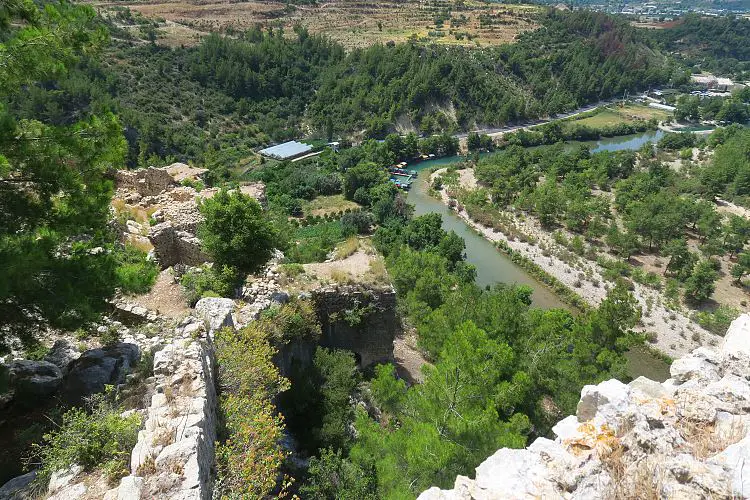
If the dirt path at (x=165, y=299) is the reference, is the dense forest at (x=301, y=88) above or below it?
below

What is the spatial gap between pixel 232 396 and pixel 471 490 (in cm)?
443

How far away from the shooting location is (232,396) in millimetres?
7309

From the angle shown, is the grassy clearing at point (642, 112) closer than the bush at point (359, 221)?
No

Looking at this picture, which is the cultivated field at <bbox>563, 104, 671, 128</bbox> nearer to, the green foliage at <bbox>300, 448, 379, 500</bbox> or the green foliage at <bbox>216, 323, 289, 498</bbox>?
the green foliage at <bbox>300, 448, 379, 500</bbox>

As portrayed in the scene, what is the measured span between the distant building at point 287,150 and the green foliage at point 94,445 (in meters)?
46.3

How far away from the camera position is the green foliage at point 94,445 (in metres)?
5.29

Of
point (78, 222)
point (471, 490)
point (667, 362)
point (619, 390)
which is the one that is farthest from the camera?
point (667, 362)

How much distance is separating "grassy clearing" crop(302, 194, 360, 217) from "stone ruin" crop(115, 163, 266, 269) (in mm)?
17522

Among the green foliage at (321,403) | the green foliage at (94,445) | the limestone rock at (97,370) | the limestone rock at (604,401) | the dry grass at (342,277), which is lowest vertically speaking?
the green foliage at (321,403)

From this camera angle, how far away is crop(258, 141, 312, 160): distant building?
50213mm

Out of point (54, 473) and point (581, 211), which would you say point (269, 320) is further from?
point (581, 211)

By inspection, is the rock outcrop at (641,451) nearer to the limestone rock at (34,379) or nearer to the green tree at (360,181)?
the limestone rock at (34,379)

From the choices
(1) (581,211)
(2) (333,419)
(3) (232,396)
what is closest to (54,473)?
(3) (232,396)

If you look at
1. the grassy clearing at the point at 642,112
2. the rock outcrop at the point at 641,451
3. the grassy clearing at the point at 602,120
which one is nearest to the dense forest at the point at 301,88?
the grassy clearing at the point at 602,120
